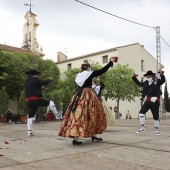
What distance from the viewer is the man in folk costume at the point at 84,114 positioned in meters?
5.61

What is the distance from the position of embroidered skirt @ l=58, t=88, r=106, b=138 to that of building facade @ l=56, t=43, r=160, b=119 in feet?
112

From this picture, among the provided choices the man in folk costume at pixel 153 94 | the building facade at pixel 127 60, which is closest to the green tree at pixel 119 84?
the building facade at pixel 127 60

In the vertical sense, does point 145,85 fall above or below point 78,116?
above

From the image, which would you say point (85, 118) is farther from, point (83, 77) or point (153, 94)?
point (153, 94)

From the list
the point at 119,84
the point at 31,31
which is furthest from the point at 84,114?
the point at 31,31

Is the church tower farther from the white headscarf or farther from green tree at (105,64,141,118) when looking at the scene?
the white headscarf

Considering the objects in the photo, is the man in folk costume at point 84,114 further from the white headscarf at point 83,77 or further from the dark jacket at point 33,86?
the dark jacket at point 33,86

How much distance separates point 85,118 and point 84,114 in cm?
9

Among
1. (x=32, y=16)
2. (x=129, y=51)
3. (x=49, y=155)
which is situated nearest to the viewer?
(x=49, y=155)

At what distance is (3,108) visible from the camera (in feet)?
75.0

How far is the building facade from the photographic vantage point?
41.0 m

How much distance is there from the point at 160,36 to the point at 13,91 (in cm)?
1869

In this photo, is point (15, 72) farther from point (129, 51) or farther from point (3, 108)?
point (129, 51)

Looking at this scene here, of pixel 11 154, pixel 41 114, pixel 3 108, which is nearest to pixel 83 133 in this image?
pixel 11 154
